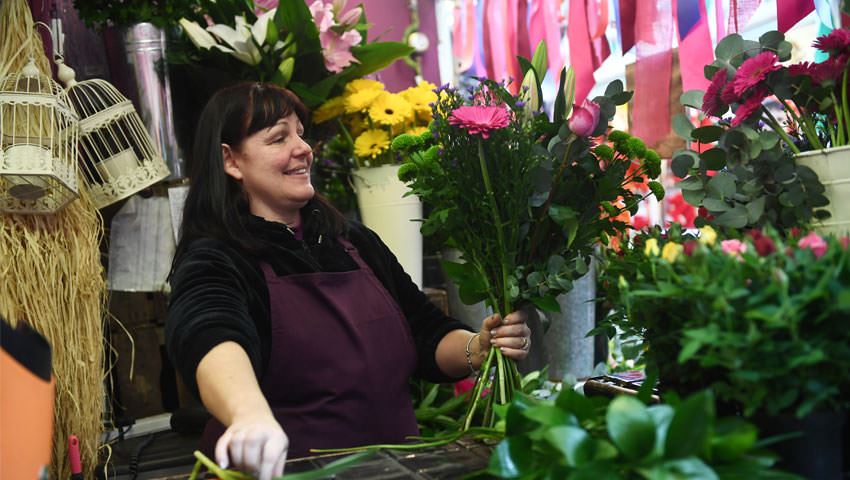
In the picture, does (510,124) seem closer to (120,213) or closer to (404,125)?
(404,125)

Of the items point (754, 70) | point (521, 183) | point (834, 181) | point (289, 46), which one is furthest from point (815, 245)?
point (289, 46)

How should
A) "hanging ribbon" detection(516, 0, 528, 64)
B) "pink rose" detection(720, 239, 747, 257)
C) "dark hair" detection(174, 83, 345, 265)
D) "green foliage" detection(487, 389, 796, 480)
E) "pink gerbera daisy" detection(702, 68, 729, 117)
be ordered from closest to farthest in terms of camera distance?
1. "green foliage" detection(487, 389, 796, 480)
2. "pink rose" detection(720, 239, 747, 257)
3. "pink gerbera daisy" detection(702, 68, 729, 117)
4. "dark hair" detection(174, 83, 345, 265)
5. "hanging ribbon" detection(516, 0, 528, 64)

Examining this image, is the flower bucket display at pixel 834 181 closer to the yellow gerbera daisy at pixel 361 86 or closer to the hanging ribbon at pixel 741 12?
the hanging ribbon at pixel 741 12

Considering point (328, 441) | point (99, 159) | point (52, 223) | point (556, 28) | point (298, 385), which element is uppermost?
point (556, 28)

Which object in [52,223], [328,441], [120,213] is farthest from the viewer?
[120,213]

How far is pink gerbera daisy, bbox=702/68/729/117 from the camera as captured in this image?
39.7 inches

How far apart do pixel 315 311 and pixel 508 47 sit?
1306 mm

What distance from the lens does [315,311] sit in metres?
1.43

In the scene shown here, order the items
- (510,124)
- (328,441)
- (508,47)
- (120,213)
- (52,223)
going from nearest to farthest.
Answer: (510,124)
(328,441)
(52,223)
(120,213)
(508,47)

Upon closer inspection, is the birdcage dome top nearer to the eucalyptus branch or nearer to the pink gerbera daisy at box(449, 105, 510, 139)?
the pink gerbera daisy at box(449, 105, 510, 139)

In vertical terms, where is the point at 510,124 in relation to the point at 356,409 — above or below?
above

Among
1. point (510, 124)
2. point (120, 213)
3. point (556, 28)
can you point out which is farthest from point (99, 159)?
point (556, 28)

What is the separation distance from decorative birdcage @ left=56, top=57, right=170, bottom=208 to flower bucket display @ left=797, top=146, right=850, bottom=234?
4.45ft

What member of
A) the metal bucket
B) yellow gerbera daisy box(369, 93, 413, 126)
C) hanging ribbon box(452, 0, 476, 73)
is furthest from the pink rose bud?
hanging ribbon box(452, 0, 476, 73)
